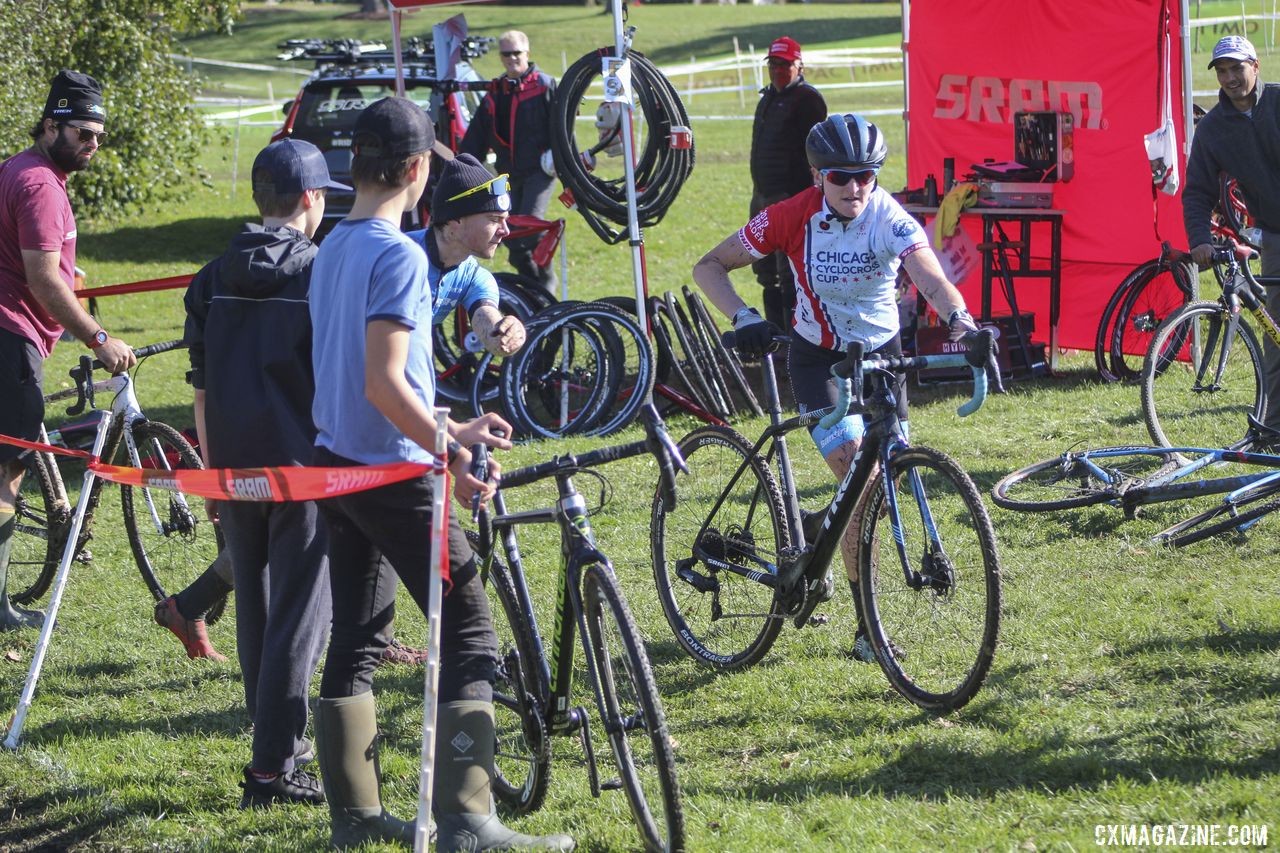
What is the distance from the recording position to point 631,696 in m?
4.17

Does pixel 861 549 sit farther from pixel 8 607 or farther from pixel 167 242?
pixel 167 242

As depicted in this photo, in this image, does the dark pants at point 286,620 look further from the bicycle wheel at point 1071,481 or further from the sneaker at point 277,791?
the bicycle wheel at point 1071,481

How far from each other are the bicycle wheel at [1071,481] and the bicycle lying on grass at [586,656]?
2.82 m

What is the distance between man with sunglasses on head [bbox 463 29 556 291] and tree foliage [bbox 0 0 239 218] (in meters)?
5.92

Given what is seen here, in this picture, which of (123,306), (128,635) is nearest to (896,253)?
(128,635)

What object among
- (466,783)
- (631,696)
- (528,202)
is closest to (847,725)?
(631,696)

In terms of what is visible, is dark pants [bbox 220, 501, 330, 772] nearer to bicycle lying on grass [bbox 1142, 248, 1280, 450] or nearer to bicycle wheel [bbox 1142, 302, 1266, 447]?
bicycle lying on grass [bbox 1142, 248, 1280, 450]

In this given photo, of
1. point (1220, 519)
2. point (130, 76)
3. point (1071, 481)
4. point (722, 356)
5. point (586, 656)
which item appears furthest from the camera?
point (130, 76)

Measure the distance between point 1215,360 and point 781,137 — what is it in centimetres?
413

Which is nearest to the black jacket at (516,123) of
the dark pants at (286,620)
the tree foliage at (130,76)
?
the tree foliage at (130,76)

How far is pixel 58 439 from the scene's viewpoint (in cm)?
780

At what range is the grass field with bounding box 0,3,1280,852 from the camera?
422cm

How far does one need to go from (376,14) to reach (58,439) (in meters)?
47.6

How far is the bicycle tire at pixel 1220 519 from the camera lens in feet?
19.8
